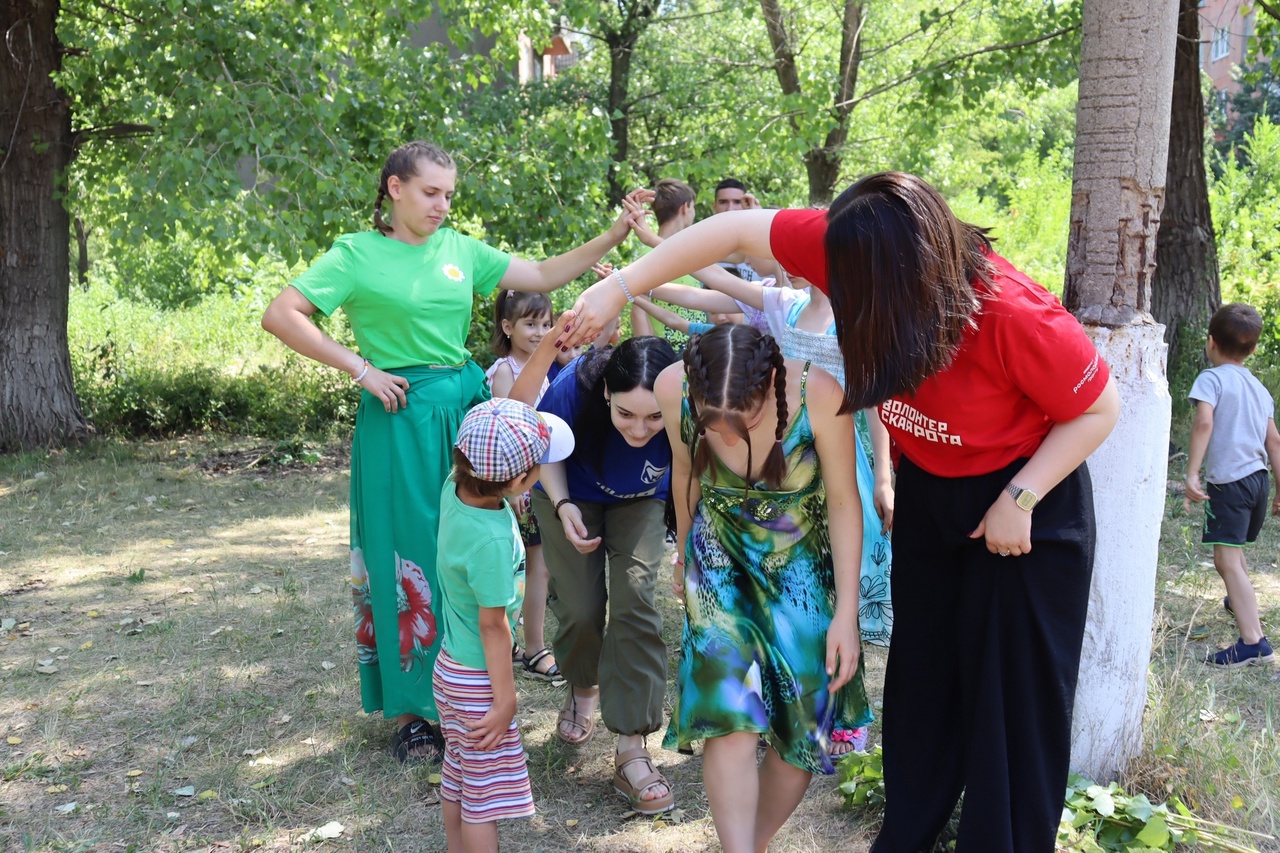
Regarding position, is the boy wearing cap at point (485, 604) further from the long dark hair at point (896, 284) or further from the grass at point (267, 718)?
the long dark hair at point (896, 284)

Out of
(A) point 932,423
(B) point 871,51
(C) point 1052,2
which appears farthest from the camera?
(B) point 871,51

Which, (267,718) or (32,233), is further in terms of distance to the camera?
(32,233)

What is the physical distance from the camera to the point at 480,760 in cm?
293

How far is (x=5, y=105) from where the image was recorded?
31.1 feet

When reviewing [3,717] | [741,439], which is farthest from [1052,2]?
[3,717]

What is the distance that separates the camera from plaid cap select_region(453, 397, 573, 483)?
111 inches

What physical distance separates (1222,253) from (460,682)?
12.1 metres

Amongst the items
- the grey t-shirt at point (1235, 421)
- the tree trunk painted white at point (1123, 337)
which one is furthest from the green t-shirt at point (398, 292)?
the grey t-shirt at point (1235, 421)

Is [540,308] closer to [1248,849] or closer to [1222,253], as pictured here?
[1248,849]

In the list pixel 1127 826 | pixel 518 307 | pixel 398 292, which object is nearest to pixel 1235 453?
pixel 1127 826

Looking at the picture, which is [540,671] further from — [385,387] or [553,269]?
[553,269]

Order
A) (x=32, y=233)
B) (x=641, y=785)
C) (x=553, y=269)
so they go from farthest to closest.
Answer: (x=32, y=233) → (x=553, y=269) → (x=641, y=785)

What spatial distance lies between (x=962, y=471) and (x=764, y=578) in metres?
0.60

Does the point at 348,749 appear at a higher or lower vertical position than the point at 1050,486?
lower
